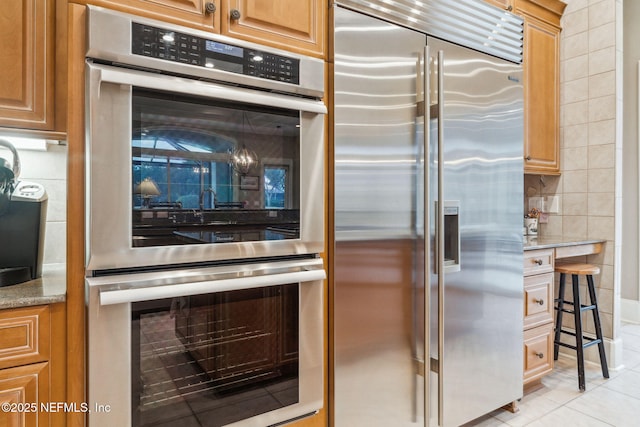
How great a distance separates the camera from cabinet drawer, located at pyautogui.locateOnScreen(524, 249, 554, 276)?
2197 mm

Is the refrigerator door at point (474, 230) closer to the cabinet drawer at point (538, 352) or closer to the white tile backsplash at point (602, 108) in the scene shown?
the cabinet drawer at point (538, 352)

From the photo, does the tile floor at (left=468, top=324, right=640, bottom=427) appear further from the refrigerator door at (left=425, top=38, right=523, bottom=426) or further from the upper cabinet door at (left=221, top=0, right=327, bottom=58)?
the upper cabinet door at (left=221, top=0, right=327, bottom=58)

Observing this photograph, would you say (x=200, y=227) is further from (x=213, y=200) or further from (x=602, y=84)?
(x=602, y=84)

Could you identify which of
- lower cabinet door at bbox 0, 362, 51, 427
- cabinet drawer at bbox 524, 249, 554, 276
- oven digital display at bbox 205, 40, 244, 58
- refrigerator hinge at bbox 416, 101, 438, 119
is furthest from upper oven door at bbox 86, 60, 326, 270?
cabinet drawer at bbox 524, 249, 554, 276

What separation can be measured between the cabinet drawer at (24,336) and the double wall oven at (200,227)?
118 mm

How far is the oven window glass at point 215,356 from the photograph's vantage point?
1.14 metres

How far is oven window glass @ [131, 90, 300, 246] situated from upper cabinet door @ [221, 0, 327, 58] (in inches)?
10.3

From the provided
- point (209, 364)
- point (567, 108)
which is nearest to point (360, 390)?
point (209, 364)

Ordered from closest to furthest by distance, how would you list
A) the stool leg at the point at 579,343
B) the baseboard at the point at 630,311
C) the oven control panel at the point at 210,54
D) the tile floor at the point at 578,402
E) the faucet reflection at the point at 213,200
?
the oven control panel at the point at 210,54, the faucet reflection at the point at 213,200, the tile floor at the point at 578,402, the stool leg at the point at 579,343, the baseboard at the point at 630,311

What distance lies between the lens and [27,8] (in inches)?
47.1

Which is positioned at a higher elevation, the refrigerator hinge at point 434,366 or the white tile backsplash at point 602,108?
the white tile backsplash at point 602,108

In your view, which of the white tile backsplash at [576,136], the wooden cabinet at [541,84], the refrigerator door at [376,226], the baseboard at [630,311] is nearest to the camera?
the refrigerator door at [376,226]

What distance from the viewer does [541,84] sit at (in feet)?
8.81

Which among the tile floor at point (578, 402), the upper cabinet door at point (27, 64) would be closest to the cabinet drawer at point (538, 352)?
the tile floor at point (578, 402)
